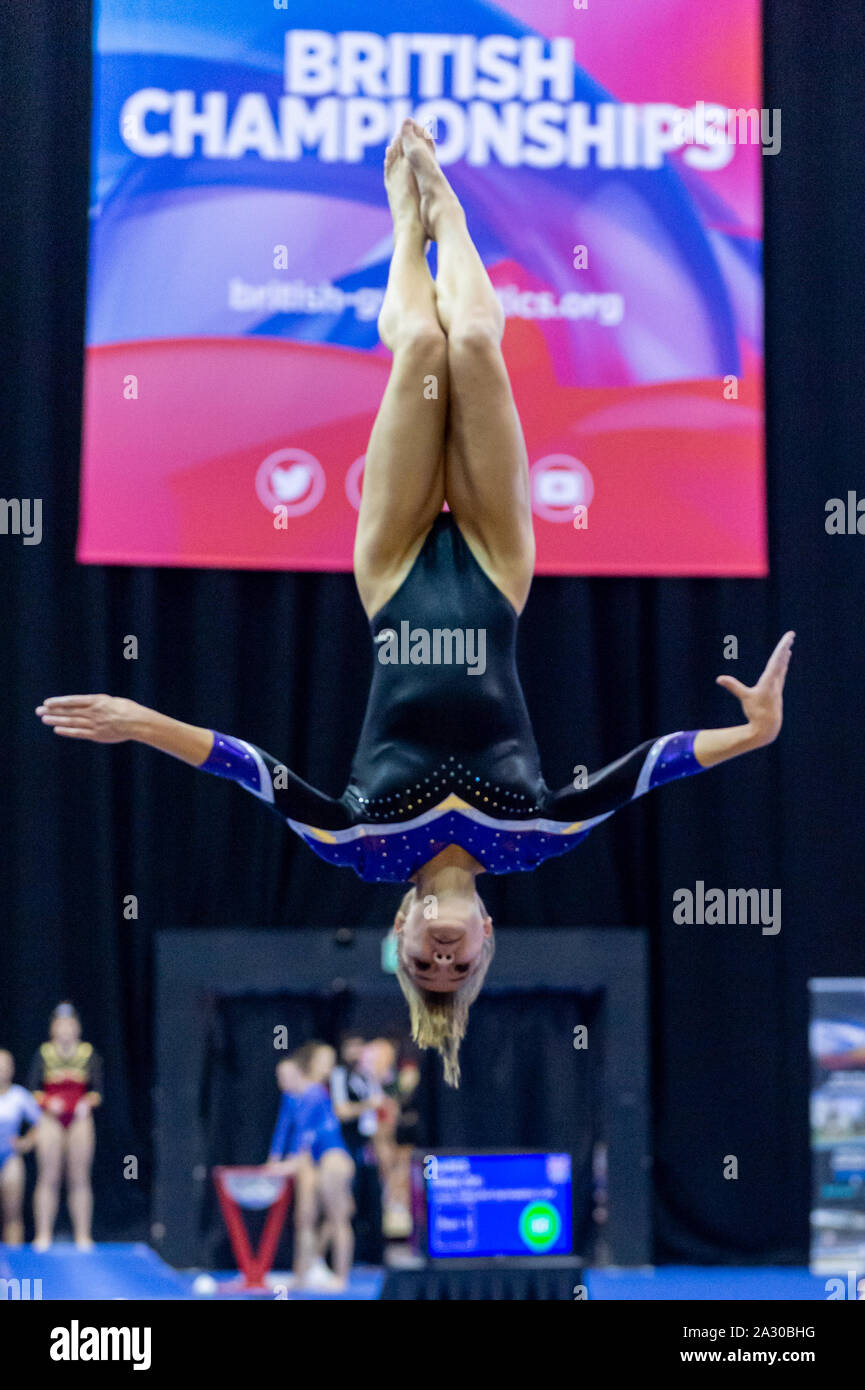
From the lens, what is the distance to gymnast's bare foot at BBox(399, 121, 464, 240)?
4.69 meters

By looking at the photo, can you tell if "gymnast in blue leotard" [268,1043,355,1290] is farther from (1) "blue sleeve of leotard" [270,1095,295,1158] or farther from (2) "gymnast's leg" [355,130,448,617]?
(2) "gymnast's leg" [355,130,448,617]

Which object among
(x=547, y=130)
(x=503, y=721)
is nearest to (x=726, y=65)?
(x=547, y=130)

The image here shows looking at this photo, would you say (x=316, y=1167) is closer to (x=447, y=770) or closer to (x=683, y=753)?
(x=447, y=770)

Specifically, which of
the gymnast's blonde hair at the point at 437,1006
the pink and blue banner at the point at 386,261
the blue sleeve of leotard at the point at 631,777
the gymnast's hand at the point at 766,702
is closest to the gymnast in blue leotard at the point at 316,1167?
the pink and blue banner at the point at 386,261

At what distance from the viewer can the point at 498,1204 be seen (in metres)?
6.29

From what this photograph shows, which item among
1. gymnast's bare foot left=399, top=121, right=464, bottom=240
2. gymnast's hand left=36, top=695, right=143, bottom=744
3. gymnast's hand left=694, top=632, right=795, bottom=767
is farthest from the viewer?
gymnast's bare foot left=399, top=121, right=464, bottom=240

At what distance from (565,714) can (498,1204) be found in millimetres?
2515

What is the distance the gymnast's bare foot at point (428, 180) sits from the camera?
15.4 ft

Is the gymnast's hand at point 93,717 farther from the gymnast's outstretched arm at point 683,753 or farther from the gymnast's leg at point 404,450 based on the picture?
the gymnast's outstretched arm at point 683,753

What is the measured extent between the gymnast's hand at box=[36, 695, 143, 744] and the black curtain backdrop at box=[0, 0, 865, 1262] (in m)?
4.10

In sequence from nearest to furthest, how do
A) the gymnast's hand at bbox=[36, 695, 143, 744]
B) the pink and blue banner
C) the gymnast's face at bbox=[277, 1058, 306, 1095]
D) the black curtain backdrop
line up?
the gymnast's hand at bbox=[36, 695, 143, 744], the gymnast's face at bbox=[277, 1058, 306, 1095], the pink and blue banner, the black curtain backdrop

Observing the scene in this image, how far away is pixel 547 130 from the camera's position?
7.48m

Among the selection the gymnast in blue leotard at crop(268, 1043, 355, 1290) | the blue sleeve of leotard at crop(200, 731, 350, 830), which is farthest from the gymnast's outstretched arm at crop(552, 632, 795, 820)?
the gymnast in blue leotard at crop(268, 1043, 355, 1290)

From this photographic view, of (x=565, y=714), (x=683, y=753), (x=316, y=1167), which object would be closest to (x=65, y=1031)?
(x=316, y=1167)
